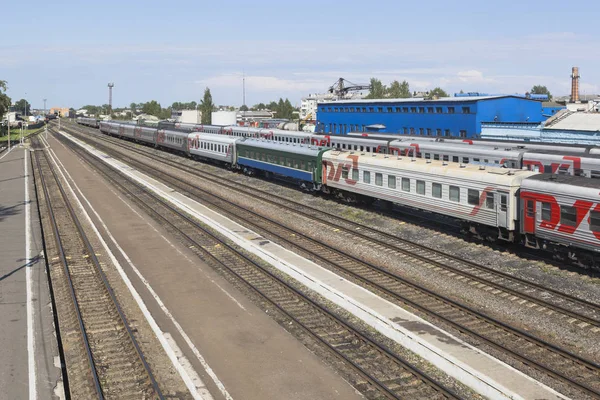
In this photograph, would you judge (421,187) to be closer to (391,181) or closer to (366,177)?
(391,181)

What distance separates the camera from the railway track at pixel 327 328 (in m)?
12.3

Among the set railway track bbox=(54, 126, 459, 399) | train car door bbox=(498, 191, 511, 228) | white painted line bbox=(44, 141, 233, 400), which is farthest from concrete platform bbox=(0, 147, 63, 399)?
train car door bbox=(498, 191, 511, 228)

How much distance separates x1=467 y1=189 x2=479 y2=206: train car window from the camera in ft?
77.2

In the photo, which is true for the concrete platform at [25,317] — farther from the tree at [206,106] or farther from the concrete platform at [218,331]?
the tree at [206,106]

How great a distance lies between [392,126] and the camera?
72.1 metres

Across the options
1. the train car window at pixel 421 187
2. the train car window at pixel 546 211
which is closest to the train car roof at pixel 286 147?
the train car window at pixel 421 187

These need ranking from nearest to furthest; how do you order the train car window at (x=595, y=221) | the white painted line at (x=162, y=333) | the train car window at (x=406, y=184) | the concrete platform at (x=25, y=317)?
the white painted line at (x=162, y=333) → the concrete platform at (x=25, y=317) → the train car window at (x=595, y=221) → the train car window at (x=406, y=184)

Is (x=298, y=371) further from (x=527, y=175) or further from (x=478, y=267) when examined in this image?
(x=527, y=175)

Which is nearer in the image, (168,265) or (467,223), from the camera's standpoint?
(168,265)

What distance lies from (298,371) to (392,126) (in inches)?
2414

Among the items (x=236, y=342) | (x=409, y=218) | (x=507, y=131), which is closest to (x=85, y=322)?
(x=236, y=342)

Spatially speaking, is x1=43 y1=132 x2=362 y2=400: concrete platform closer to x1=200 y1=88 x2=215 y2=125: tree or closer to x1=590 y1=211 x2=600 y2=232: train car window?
x1=590 y1=211 x2=600 y2=232: train car window

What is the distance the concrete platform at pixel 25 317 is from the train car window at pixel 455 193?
15.7 metres

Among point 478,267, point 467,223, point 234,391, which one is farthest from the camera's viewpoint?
point 467,223
